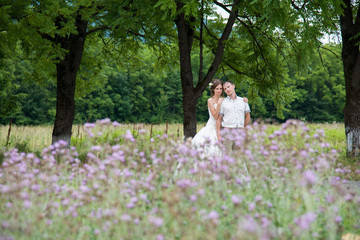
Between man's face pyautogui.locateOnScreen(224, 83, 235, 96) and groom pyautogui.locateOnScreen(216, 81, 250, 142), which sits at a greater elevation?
man's face pyautogui.locateOnScreen(224, 83, 235, 96)

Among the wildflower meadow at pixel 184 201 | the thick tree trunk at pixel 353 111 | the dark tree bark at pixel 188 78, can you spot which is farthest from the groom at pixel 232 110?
the thick tree trunk at pixel 353 111

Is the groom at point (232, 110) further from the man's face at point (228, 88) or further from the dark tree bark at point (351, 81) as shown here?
the dark tree bark at point (351, 81)

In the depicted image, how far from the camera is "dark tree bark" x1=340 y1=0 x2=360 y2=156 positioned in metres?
9.20

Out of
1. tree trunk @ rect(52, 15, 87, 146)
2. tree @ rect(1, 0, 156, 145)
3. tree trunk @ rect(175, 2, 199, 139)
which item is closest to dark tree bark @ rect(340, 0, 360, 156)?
tree trunk @ rect(175, 2, 199, 139)

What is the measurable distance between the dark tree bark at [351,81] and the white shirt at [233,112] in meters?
4.78

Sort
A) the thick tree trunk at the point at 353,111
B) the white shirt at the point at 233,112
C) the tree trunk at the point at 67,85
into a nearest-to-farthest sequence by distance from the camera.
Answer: the white shirt at the point at 233,112
the thick tree trunk at the point at 353,111
the tree trunk at the point at 67,85

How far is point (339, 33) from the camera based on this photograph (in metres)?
9.91

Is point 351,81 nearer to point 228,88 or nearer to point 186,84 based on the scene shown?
point 186,84

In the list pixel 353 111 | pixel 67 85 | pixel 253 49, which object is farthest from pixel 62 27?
pixel 353 111

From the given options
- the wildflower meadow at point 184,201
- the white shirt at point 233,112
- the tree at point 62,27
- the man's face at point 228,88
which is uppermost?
the tree at point 62,27

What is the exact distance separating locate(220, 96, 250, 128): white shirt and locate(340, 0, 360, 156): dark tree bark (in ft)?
15.7

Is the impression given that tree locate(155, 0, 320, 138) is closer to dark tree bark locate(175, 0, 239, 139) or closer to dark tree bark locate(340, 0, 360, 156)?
dark tree bark locate(175, 0, 239, 139)

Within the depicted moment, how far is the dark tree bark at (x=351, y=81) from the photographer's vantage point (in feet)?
30.2

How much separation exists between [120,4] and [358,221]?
7.23m
